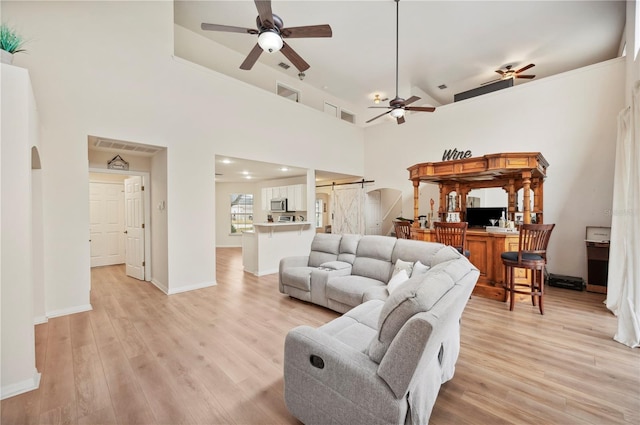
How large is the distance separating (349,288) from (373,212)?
5.77 metres

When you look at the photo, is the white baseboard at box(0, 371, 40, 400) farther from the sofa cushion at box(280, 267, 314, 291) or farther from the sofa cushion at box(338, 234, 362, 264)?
the sofa cushion at box(338, 234, 362, 264)

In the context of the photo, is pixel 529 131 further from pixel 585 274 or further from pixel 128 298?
pixel 128 298

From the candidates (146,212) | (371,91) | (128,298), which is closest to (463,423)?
(128,298)

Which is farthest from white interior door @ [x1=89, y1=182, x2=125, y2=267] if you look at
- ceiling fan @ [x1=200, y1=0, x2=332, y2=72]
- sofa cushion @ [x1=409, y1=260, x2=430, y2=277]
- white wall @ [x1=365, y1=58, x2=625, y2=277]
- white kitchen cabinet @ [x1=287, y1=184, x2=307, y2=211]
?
white wall @ [x1=365, y1=58, x2=625, y2=277]

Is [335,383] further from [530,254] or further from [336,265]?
[530,254]

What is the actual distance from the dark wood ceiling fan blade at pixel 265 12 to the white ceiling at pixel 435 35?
8.22ft

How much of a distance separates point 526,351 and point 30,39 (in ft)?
22.1

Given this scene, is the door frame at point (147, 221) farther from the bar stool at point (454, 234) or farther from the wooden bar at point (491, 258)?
the wooden bar at point (491, 258)

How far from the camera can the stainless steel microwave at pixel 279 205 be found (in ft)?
24.7

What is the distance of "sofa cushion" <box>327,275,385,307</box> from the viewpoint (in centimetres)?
314

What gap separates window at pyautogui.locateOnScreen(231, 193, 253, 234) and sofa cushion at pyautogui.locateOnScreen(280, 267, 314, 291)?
21.4 feet

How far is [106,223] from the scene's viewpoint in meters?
6.66

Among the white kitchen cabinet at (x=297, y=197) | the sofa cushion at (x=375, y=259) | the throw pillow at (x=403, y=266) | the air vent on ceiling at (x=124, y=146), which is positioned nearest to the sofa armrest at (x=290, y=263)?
the sofa cushion at (x=375, y=259)

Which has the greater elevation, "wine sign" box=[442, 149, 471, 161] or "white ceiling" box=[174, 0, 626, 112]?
"white ceiling" box=[174, 0, 626, 112]
